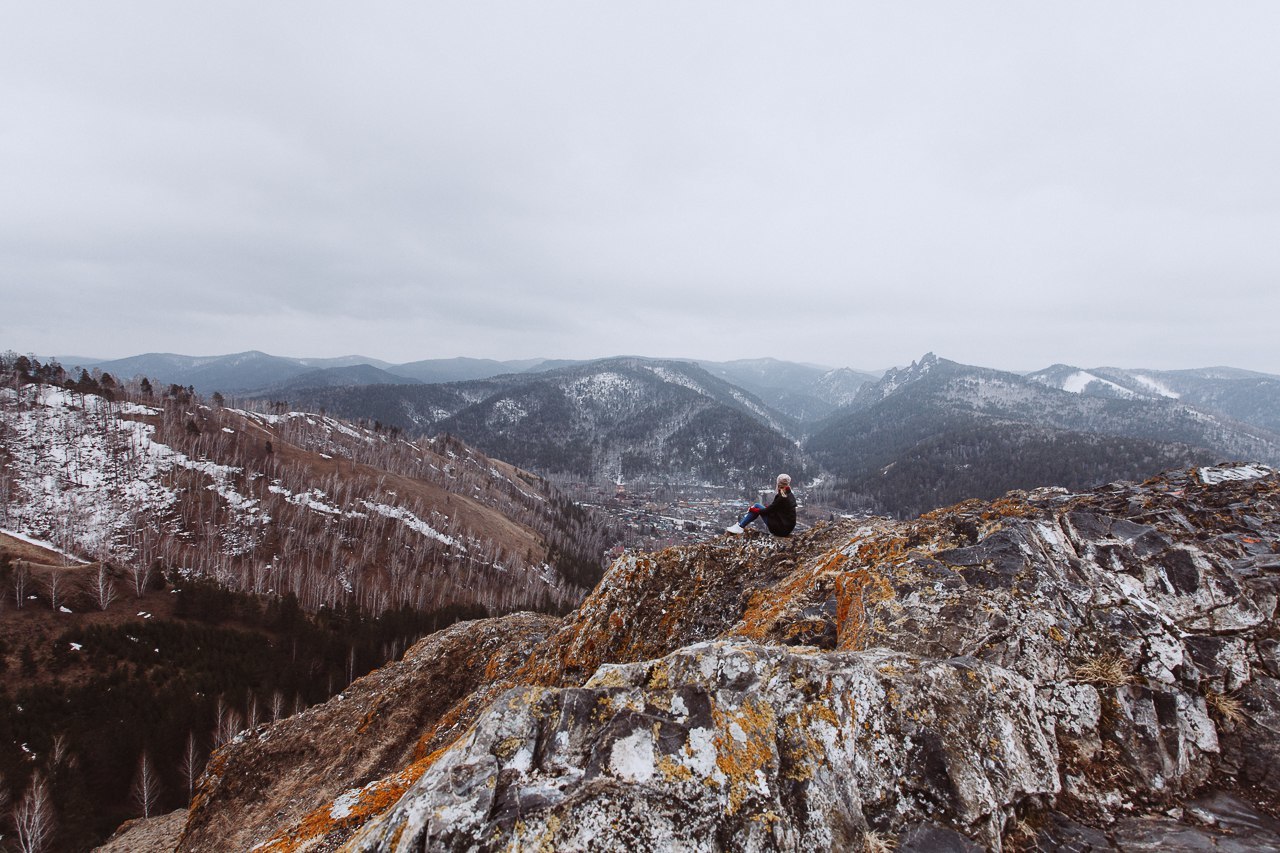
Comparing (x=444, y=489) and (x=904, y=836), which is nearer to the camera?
(x=904, y=836)

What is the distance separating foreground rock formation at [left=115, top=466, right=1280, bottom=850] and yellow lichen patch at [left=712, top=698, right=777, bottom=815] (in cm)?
3

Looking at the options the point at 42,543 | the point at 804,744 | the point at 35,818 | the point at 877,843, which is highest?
the point at 804,744

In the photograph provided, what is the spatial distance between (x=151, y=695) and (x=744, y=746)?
8373 centimetres

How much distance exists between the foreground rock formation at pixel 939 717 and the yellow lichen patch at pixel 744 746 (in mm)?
26

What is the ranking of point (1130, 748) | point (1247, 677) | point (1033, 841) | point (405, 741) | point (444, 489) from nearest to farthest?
point (1033, 841) → point (1130, 748) → point (1247, 677) → point (405, 741) → point (444, 489)

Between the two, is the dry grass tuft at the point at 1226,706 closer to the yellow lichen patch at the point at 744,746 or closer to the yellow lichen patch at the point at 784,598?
the yellow lichen patch at the point at 784,598

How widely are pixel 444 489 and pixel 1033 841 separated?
186m

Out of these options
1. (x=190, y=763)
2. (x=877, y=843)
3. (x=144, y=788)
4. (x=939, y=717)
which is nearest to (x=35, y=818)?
(x=144, y=788)

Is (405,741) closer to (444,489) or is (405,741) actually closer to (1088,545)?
(1088,545)

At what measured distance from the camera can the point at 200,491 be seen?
119812mm

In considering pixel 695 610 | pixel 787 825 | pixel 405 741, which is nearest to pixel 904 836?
pixel 787 825

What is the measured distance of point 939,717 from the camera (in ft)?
21.1

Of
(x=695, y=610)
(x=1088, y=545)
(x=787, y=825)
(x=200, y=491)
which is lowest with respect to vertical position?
(x=200, y=491)

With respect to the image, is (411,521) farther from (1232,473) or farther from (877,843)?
(1232,473)
